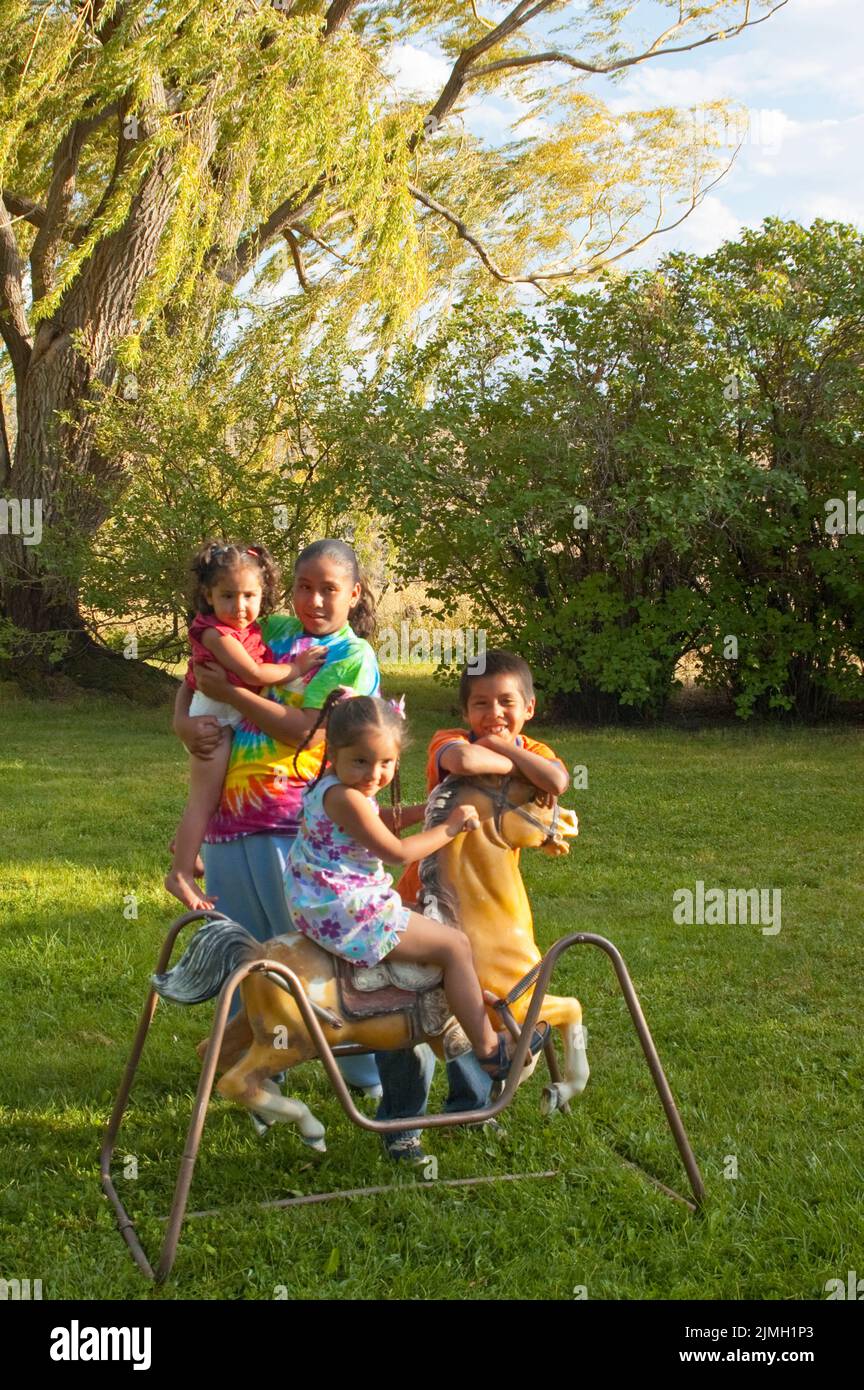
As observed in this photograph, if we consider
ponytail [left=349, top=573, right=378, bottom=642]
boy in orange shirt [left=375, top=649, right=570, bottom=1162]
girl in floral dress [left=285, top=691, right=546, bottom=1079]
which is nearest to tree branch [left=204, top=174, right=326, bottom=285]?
ponytail [left=349, top=573, right=378, bottom=642]

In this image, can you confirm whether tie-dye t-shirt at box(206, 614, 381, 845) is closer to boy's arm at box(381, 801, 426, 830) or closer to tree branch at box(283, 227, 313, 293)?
boy's arm at box(381, 801, 426, 830)

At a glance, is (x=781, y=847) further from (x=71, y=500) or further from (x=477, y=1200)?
(x=71, y=500)

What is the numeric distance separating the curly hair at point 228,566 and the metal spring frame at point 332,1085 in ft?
3.04

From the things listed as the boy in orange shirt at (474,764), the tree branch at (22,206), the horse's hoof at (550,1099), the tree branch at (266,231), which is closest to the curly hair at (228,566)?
the boy in orange shirt at (474,764)

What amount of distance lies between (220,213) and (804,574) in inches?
268

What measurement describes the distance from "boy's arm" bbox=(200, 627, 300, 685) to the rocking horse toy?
0.53 metres

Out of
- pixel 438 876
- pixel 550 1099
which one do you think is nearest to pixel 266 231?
pixel 438 876

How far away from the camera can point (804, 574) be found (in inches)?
465

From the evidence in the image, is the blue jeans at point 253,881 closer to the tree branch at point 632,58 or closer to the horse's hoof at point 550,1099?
the horse's hoof at point 550,1099

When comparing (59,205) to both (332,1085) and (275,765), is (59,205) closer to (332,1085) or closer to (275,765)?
(275,765)

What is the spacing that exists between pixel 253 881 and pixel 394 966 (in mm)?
630

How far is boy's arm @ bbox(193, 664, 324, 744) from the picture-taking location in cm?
363

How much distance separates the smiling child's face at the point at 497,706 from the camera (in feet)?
11.5

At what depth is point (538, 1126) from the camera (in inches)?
157
